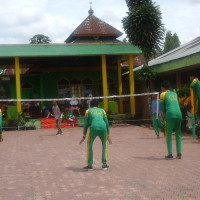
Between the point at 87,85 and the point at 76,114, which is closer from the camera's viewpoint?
the point at 76,114

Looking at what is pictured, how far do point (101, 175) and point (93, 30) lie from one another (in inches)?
997

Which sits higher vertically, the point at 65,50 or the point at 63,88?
the point at 65,50

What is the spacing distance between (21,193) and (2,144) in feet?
29.8

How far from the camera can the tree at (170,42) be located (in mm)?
70000

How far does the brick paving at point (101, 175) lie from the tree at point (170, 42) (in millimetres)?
57365

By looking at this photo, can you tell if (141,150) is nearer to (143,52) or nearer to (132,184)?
(132,184)

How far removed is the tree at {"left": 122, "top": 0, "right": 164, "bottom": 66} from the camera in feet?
75.7

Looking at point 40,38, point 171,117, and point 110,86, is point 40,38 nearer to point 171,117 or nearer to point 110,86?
point 110,86

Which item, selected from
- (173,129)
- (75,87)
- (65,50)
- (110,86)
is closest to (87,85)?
(75,87)

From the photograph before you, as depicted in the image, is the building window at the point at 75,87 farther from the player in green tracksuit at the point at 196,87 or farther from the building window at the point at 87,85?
the player in green tracksuit at the point at 196,87

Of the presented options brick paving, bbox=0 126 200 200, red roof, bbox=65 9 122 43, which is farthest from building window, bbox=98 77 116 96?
brick paving, bbox=0 126 200 200

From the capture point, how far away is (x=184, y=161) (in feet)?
33.1

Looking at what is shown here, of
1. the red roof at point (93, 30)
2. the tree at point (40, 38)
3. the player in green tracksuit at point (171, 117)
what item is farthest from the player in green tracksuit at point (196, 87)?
the tree at point (40, 38)

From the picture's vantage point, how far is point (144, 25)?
23312mm
